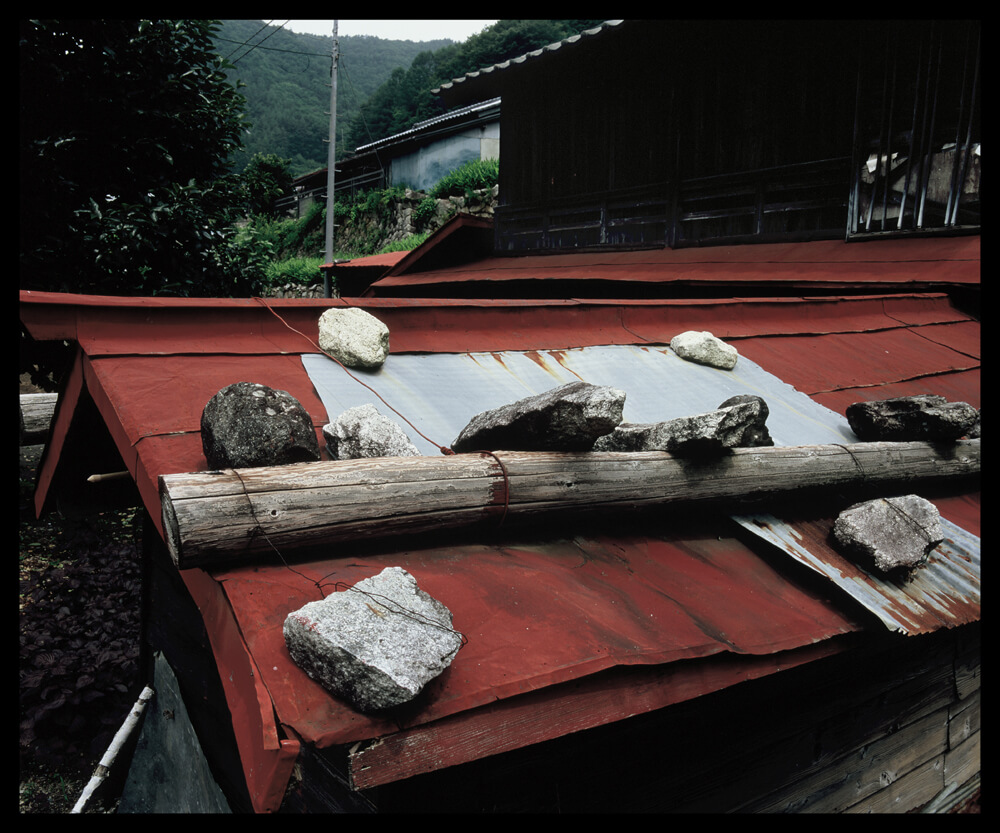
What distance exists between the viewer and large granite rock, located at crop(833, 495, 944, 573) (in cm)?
239

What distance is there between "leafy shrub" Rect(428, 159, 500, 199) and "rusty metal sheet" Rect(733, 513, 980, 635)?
79.9 ft

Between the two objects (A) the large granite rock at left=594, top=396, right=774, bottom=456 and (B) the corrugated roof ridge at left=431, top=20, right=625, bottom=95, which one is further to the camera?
(B) the corrugated roof ridge at left=431, top=20, right=625, bottom=95

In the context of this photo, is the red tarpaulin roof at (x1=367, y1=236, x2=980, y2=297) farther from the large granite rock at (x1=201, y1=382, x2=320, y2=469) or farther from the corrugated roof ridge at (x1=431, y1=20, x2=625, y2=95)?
the large granite rock at (x1=201, y1=382, x2=320, y2=469)

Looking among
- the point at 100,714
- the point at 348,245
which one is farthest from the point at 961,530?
the point at 348,245

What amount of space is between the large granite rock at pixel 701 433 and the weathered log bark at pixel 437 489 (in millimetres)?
51

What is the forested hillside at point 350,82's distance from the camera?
4328 centimetres

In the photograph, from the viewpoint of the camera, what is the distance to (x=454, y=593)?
189 cm

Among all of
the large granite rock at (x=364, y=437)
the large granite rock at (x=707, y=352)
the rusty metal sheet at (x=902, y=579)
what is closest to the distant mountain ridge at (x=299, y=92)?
the large granite rock at (x=707, y=352)

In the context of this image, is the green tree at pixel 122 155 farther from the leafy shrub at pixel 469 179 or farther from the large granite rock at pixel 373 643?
the leafy shrub at pixel 469 179

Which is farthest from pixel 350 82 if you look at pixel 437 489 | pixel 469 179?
pixel 437 489

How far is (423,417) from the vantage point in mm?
2801

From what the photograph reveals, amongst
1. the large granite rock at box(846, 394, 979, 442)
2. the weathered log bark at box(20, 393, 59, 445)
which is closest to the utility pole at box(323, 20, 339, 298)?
the weathered log bark at box(20, 393, 59, 445)

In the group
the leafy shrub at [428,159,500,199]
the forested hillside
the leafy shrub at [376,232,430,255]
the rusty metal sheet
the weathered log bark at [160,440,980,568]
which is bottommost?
the rusty metal sheet

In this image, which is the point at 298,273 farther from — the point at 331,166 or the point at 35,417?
the point at 35,417
